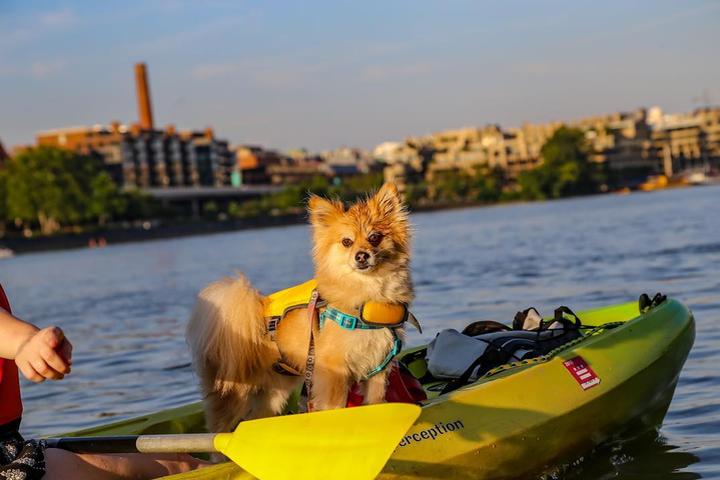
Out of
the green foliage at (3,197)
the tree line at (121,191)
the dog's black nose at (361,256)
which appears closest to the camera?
the dog's black nose at (361,256)

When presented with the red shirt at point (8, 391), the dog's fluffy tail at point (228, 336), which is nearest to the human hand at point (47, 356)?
the red shirt at point (8, 391)

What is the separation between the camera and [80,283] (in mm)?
34406

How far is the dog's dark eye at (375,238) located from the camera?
190 inches

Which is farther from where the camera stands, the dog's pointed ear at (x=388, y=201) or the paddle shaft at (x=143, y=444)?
the dog's pointed ear at (x=388, y=201)

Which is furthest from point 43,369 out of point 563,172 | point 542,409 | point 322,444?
point 563,172

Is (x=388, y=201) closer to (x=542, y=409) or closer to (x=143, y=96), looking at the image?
(x=542, y=409)

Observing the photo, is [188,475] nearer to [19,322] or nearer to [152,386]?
[19,322]

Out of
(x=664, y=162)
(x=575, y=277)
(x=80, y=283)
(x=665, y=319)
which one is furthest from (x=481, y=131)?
(x=665, y=319)

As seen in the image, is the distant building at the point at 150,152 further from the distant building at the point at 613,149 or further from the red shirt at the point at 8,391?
the red shirt at the point at 8,391

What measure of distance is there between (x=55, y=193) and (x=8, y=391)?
344 ft

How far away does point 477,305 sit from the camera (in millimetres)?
14789

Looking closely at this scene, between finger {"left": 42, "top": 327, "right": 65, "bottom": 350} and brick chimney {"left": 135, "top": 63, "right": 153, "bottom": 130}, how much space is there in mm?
155257

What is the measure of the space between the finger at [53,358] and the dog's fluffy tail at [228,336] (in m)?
1.98

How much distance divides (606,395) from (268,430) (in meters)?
2.25
